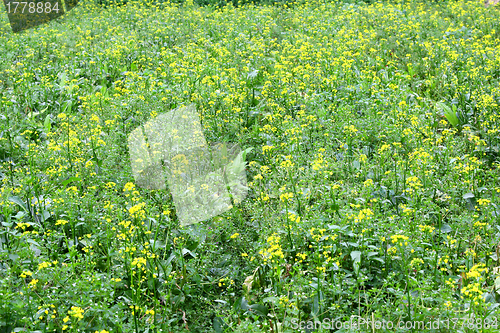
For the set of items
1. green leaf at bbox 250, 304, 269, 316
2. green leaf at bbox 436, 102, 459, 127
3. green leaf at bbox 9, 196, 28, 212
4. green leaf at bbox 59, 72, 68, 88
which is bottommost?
green leaf at bbox 250, 304, 269, 316

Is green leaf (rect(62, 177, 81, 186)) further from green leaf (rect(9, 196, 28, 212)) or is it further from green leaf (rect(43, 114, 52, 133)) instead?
green leaf (rect(43, 114, 52, 133))

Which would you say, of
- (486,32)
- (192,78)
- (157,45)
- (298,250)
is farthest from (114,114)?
(486,32)

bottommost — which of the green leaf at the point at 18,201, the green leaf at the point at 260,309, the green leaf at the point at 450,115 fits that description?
the green leaf at the point at 260,309

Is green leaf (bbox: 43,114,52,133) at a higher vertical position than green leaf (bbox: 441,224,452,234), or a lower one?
lower

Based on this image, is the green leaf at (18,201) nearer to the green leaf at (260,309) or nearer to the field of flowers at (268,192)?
the field of flowers at (268,192)

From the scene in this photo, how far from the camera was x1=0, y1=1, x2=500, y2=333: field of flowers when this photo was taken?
2705mm

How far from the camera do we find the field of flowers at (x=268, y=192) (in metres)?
2.71

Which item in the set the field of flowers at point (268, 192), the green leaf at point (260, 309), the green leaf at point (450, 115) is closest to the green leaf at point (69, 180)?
the field of flowers at point (268, 192)

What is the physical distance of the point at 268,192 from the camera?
3.93 metres

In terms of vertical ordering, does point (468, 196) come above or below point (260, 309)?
above

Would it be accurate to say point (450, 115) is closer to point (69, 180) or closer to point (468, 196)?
point (468, 196)

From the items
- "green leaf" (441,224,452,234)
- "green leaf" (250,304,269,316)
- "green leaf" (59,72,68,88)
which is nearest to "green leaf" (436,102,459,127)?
"green leaf" (441,224,452,234)

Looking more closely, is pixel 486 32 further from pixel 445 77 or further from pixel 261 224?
pixel 261 224

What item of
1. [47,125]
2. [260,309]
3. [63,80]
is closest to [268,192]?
[260,309]
